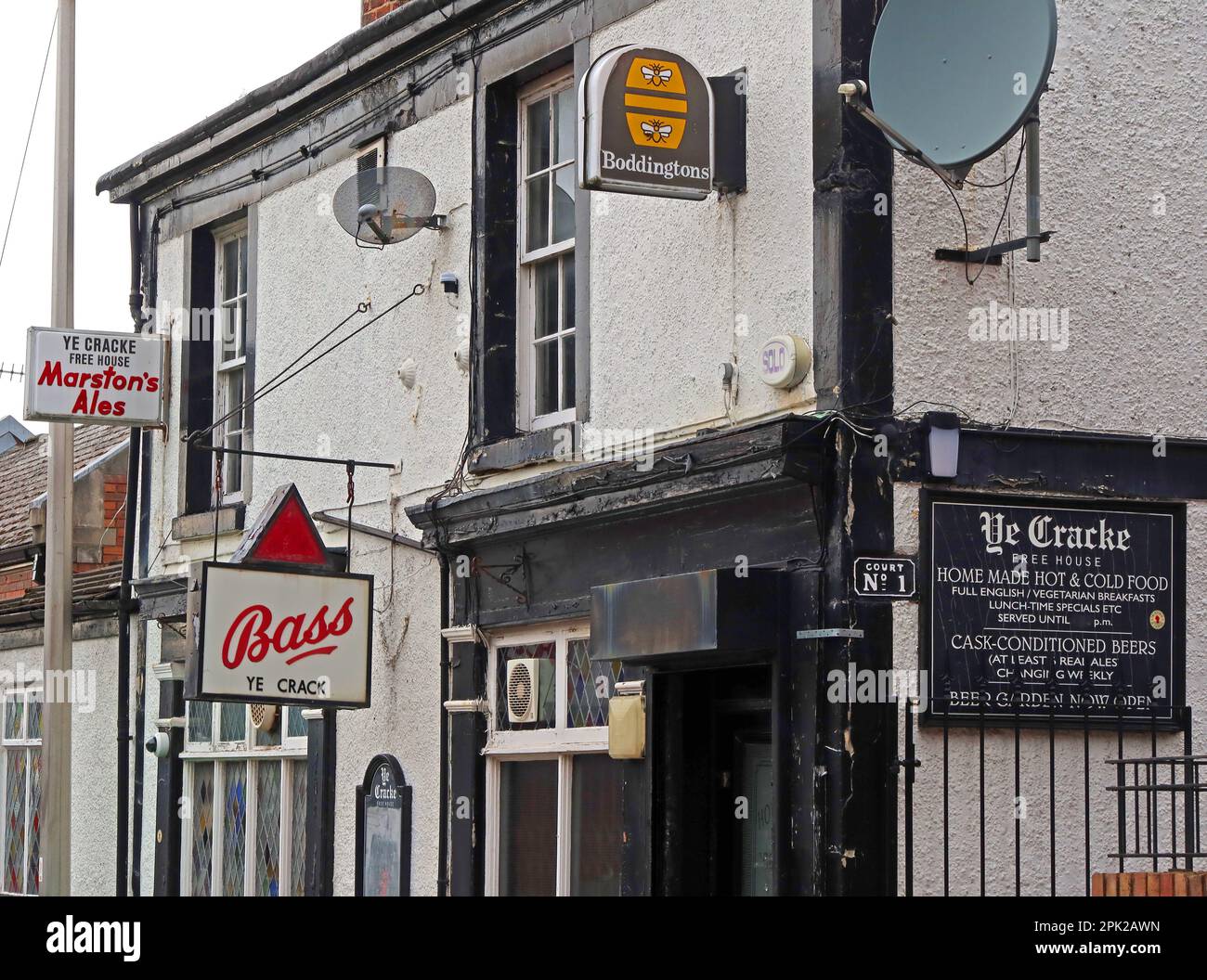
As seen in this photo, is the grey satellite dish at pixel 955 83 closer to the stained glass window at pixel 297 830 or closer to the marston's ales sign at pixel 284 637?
the marston's ales sign at pixel 284 637

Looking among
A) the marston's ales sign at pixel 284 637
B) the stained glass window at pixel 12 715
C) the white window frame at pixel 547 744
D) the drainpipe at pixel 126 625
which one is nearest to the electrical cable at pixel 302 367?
the drainpipe at pixel 126 625

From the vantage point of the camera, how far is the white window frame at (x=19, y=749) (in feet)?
56.5

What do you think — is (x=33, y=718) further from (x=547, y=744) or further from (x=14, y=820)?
(x=547, y=744)

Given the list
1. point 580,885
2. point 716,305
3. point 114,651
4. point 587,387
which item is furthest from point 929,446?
point 114,651

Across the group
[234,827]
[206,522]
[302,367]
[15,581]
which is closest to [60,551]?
[206,522]

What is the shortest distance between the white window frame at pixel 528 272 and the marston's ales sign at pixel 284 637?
1.38 m

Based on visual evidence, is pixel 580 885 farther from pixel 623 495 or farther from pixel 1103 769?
pixel 1103 769

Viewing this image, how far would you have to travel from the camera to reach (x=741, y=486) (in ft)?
29.0

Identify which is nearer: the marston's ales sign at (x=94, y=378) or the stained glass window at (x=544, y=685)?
the stained glass window at (x=544, y=685)

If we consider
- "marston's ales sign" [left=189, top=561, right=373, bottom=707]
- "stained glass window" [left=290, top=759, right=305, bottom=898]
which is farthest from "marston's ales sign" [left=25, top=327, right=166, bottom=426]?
"marston's ales sign" [left=189, top=561, right=373, bottom=707]

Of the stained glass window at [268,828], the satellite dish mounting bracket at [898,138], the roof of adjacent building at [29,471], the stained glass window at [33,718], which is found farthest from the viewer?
the roof of adjacent building at [29,471]

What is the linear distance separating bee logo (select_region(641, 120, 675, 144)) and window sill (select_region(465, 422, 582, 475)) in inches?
75.6

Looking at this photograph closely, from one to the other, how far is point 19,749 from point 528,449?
29.1 ft

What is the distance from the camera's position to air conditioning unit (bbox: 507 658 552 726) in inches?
424
